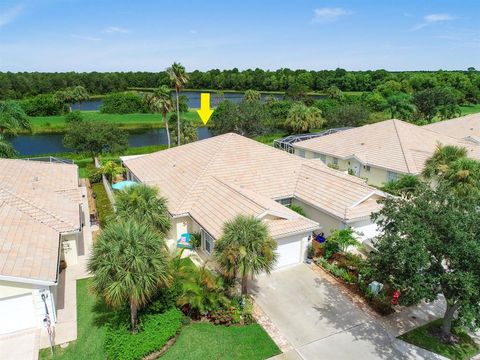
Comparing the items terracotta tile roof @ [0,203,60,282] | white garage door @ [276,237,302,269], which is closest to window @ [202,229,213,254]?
white garage door @ [276,237,302,269]

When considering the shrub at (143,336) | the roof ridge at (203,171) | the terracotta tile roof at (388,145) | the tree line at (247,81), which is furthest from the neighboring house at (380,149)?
the tree line at (247,81)

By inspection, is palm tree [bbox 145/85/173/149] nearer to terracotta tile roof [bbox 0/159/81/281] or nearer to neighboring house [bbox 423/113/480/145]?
terracotta tile roof [bbox 0/159/81/281]

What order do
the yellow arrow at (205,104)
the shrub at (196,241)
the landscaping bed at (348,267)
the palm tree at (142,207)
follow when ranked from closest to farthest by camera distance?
the landscaping bed at (348,267) → the palm tree at (142,207) → the shrub at (196,241) → the yellow arrow at (205,104)

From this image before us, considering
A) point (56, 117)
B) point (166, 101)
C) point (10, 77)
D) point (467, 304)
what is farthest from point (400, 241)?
point (10, 77)

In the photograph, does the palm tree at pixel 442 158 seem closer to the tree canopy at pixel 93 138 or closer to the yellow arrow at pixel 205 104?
the yellow arrow at pixel 205 104

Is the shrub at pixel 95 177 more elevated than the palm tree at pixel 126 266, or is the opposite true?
→ the palm tree at pixel 126 266

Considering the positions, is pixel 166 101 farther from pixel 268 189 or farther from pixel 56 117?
pixel 56 117
